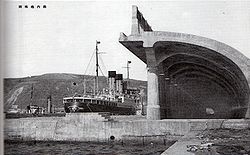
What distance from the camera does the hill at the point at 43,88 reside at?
2668 millimetres

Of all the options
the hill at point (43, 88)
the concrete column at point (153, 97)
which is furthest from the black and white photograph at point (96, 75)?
the concrete column at point (153, 97)

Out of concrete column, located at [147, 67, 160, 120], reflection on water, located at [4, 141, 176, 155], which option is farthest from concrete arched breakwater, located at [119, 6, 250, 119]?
reflection on water, located at [4, 141, 176, 155]

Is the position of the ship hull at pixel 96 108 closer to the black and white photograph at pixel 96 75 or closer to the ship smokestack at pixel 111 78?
the black and white photograph at pixel 96 75

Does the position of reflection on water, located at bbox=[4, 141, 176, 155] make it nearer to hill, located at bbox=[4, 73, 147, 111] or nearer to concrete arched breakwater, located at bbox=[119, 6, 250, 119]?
hill, located at bbox=[4, 73, 147, 111]

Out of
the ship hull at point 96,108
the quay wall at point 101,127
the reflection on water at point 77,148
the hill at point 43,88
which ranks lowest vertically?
the reflection on water at point 77,148

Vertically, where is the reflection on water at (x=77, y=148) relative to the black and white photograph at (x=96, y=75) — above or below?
below

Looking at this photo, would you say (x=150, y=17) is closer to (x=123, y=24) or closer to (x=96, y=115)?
(x=123, y=24)

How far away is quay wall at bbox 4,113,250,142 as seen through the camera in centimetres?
331

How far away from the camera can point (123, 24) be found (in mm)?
2947

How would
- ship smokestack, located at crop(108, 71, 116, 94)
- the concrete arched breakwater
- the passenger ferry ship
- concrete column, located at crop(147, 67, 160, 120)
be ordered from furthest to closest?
concrete column, located at crop(147, 67, 160, 120)
the concrete arched breakwater
the passenger ferry ship
ship smokestack, located at crop(108, 71, 116, 94)

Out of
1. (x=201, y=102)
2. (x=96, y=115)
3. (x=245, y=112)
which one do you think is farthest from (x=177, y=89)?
(x=96, y=115)

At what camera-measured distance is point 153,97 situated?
4.49m

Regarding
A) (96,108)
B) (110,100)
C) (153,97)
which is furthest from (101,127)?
(153,97)

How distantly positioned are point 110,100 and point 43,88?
2.49ft
